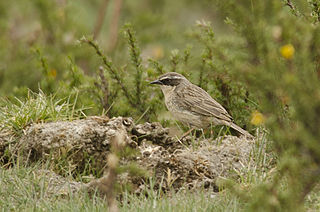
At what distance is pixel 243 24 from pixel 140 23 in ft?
31.1

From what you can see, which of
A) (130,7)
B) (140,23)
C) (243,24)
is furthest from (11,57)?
(243,24)

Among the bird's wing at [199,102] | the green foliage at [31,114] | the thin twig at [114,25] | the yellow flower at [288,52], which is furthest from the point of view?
the thin twig at [114,25]

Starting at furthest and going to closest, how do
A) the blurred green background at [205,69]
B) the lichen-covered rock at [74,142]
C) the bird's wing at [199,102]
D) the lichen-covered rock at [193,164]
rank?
1. the bird's wing at [199,102]
2. the lichen-covered rock at [74,142]
3. the lichen-covered rock at [193,164]
4. the blurred green background at [205,69]

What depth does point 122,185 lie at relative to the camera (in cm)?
604

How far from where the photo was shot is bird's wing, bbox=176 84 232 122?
8250 millimetres

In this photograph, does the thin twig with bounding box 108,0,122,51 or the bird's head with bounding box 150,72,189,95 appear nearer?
the bird's head with bounding box 150,72,189,95

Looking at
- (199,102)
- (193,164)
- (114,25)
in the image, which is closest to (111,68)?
(199,102)

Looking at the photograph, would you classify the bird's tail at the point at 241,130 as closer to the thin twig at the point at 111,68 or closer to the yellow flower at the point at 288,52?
the thin twig at the point at 111,68

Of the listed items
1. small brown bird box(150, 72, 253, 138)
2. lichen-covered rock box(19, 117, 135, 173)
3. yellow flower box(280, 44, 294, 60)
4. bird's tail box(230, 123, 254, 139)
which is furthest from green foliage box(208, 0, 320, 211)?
small brown bird box(150, 72, 253, 138)

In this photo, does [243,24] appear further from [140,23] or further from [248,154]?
[140,23]

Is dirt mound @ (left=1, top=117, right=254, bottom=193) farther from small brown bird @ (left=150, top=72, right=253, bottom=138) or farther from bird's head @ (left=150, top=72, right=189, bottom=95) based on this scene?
bird's head @ (left=150, top=72, right=189, bottom=95)

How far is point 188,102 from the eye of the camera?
8.68 m

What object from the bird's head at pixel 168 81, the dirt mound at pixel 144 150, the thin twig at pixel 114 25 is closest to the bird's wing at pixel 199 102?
the bird's head at pixel 168 81

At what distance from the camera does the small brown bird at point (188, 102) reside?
332 inches
